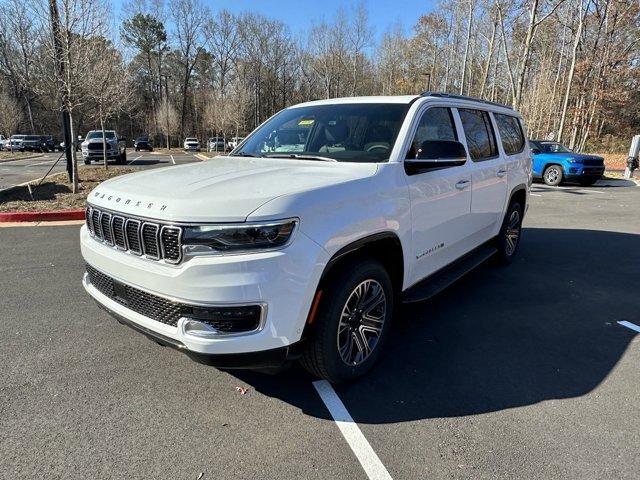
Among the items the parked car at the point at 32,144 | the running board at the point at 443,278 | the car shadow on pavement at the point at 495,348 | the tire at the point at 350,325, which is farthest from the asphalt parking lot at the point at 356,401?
the parked car at the point at 32,144

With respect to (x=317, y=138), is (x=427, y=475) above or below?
below

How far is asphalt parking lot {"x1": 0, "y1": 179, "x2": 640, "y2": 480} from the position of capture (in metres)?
2.43

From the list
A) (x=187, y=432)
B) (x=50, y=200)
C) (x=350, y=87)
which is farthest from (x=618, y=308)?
(x=350, y=87)

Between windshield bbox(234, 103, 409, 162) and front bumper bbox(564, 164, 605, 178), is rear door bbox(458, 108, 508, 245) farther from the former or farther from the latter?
front bumper bbox(564, 164, 605, 178)

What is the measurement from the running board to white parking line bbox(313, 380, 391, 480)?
3.20ft

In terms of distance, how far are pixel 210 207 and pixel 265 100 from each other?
6905cm

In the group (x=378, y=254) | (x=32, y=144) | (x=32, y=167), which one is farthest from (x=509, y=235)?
(x=32, y=144)

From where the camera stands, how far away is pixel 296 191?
2570mm

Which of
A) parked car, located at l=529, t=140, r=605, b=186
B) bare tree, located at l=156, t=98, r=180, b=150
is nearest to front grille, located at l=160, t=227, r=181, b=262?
parked car, located at l=529, t=140, r=605, b=186

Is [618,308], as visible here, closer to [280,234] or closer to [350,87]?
[280,234]

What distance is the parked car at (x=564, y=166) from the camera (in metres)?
16.6

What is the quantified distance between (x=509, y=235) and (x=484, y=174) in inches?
66.0

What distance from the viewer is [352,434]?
265cm

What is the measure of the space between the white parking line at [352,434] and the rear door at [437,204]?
44.7 inches
